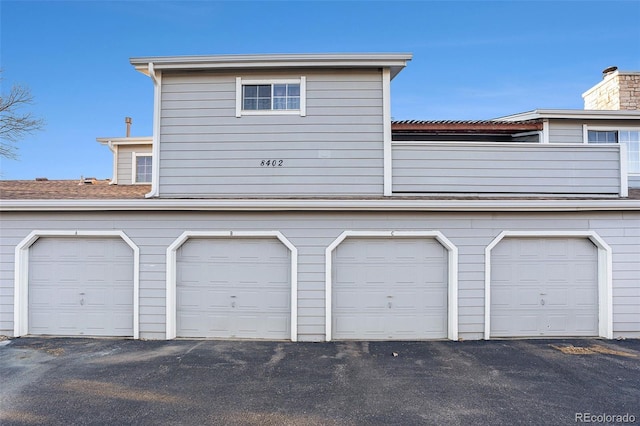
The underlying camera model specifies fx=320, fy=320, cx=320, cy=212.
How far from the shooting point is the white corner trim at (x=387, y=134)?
6.54 m

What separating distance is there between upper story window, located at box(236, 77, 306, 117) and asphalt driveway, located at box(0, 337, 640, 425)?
4.76 m

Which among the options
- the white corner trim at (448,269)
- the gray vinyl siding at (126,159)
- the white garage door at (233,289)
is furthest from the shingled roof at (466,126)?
the gray vinyl siding at (126,159)

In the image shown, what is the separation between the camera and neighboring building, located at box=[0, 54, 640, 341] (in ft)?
20.3

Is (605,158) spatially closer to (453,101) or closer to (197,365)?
(197,365)

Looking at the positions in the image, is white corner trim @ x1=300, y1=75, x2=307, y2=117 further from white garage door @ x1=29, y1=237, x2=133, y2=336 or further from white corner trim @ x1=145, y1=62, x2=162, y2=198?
white garage door @ x1=29, y1=237, x2=133, y2=336

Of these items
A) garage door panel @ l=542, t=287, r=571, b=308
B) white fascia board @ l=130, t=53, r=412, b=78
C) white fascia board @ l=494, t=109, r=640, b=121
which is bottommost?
garage door panel @ l=542, t=287, r=571, b=308

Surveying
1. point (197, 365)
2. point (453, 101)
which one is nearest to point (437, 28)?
point (453, 101)

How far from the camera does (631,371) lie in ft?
15.8

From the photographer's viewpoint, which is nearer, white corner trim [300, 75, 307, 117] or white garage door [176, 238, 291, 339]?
white garage door [176, 238, 291, 339]

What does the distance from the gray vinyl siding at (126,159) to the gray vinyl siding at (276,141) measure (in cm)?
552

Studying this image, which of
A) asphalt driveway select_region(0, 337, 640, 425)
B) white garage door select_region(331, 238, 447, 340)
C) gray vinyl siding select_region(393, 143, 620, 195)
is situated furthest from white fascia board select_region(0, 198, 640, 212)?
asphalt driveway select_region(0, 337, 640, 425)

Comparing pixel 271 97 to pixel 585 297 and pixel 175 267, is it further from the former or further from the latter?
pixel 585 297

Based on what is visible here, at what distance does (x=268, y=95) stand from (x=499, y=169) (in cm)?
511

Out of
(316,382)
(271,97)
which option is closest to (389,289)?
(316,382)
